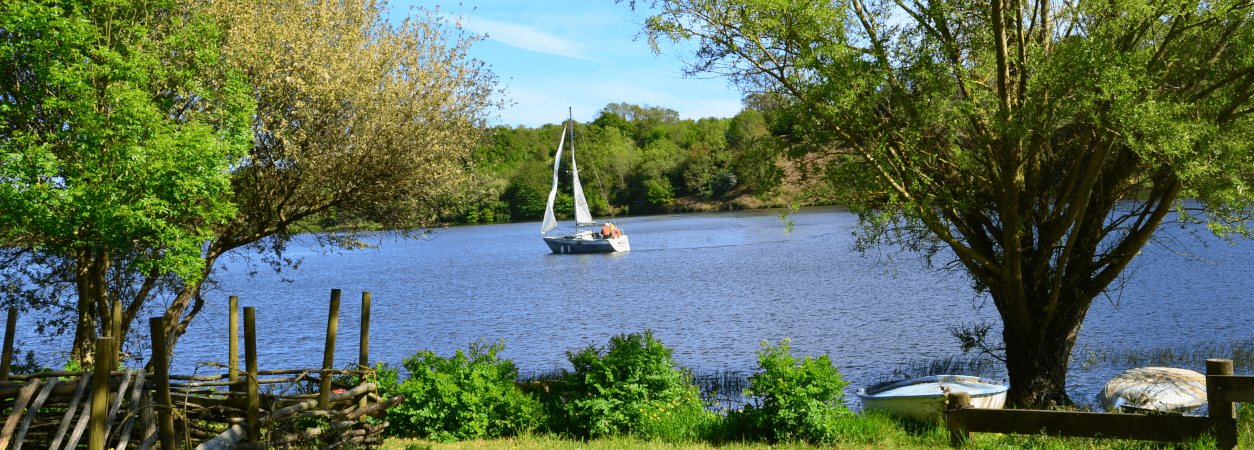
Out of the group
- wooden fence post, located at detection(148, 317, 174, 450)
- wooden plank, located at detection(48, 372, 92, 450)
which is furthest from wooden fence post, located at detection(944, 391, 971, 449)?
wooden plank, located at detection(48, 372, 92, 450)

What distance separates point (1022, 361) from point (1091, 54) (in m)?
4.75

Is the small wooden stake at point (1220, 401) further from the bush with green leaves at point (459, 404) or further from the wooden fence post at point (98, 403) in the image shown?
the wooden fence post at point (98, 403)

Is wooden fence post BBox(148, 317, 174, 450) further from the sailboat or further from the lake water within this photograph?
the sailboat

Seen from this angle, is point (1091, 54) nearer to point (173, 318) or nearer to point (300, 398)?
point (300, 398)

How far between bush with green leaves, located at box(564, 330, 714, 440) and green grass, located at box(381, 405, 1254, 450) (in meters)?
0.19

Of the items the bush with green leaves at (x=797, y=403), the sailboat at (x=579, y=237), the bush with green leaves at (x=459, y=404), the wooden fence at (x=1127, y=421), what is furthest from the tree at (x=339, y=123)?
the sailboat at (x=579, y=237)

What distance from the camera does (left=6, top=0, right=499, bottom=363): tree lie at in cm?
1122

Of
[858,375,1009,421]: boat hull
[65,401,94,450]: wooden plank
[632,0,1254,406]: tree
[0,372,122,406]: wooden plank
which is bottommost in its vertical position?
[858,375,1009,421]: boat hull

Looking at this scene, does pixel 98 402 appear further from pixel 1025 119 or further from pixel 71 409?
pixel 1025 119

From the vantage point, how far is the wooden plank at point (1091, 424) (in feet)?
→ 22.6

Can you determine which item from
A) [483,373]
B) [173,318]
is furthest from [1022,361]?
[173,318]

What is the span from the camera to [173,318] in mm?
12844

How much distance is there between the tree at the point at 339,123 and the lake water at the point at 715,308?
127cm

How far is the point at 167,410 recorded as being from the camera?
6293mm
